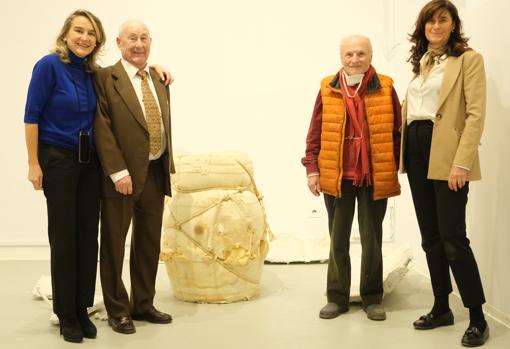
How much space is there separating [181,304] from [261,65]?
235cm

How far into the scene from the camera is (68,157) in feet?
8.94

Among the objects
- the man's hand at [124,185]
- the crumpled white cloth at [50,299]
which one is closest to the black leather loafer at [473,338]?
the man's hand at [124,185]

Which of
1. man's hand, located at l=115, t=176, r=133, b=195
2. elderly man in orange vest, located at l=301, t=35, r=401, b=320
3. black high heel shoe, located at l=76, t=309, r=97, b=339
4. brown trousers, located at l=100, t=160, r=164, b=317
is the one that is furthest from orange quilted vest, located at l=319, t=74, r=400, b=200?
black high heel shoe, located at l=76, t=309, r=97, b=339

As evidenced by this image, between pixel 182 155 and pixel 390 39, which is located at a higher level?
pixel 390 39

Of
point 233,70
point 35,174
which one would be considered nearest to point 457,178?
point 35,174

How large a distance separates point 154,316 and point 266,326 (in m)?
0.55

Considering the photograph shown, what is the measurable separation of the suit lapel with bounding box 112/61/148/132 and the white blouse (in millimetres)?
1232

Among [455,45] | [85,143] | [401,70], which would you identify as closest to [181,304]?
[85,143]

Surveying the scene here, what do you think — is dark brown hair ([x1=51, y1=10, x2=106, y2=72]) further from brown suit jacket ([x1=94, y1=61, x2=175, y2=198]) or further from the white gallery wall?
the white gallery wall

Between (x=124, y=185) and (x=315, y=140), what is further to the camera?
(x=315, y=140)

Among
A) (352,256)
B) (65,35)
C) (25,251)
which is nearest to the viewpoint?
(65,35)

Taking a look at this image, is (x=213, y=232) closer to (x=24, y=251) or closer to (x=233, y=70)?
(x=233, y=70)

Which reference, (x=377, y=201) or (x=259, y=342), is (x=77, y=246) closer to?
(x=259, y=342)

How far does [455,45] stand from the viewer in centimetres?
278
